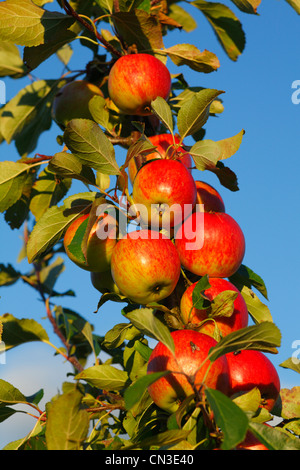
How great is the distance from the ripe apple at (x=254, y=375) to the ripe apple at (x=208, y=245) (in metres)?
0.32

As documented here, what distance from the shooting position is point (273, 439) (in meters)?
1.14

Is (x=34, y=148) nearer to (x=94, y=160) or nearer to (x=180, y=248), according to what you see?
(x=94, y=160)

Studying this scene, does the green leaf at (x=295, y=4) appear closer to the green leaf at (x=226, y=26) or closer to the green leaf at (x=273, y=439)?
the green leaf at (x=226, y=26)

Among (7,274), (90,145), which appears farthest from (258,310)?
(7,274)

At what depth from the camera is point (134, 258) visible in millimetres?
1613

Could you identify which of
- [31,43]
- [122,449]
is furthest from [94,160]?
[122,449]

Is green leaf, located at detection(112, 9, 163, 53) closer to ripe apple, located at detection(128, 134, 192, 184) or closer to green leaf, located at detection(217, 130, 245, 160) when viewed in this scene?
ripe apple, located at detection(128, 134, 192, 184)

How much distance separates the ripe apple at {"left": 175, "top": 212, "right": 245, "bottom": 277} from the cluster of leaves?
186 millimetres

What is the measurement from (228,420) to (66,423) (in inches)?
16.8

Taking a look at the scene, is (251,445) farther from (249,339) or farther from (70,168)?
(70,168)

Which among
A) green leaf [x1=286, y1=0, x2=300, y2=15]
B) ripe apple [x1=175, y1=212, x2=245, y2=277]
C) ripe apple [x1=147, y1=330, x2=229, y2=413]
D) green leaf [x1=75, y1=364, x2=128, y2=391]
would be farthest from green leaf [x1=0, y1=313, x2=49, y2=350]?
green leaf [x1=286, y1=0, x2=300, y2=15]

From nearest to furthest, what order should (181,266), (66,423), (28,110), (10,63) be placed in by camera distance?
(66,423) → (181,266) → (28,110) → (10,63)

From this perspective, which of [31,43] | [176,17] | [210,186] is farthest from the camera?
[176,17]
